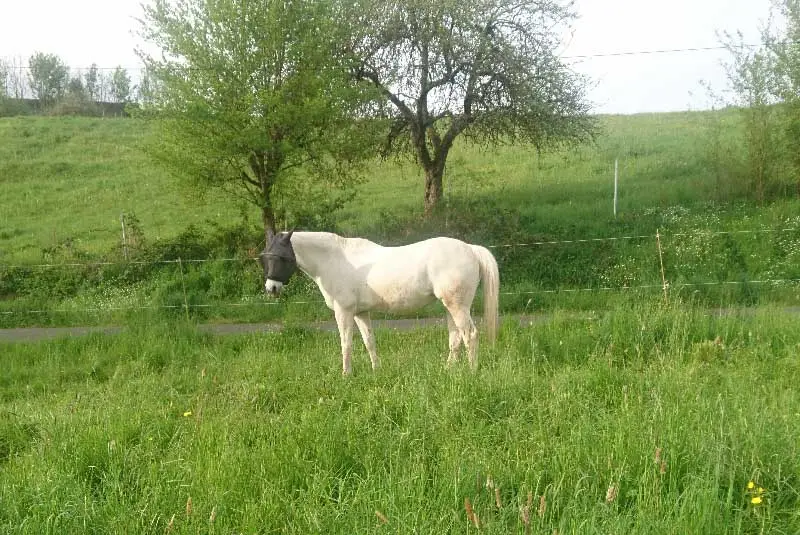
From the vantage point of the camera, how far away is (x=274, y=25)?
12.3 m

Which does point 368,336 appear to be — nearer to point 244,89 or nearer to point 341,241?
point 341,241

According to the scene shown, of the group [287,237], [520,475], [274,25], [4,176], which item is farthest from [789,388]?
[4,176]

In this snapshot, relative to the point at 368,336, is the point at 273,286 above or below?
above

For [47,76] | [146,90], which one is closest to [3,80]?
[47,76]

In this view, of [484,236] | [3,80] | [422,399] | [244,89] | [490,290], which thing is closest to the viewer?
[422,399]

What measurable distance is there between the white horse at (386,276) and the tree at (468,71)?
29.4ft

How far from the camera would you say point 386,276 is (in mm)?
7051

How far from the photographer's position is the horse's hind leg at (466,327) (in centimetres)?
678

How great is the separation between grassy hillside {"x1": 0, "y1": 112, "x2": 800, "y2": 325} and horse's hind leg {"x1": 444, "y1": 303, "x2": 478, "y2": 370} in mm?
1912

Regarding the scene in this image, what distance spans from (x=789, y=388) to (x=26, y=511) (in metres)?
5.58

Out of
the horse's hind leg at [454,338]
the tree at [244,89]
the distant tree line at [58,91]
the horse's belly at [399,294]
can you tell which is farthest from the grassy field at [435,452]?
the distant tree line at [58,91]

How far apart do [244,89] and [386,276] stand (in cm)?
753

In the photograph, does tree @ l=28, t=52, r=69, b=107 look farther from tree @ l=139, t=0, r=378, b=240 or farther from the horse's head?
the horse's head

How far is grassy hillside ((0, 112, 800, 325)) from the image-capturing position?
1251 cm
